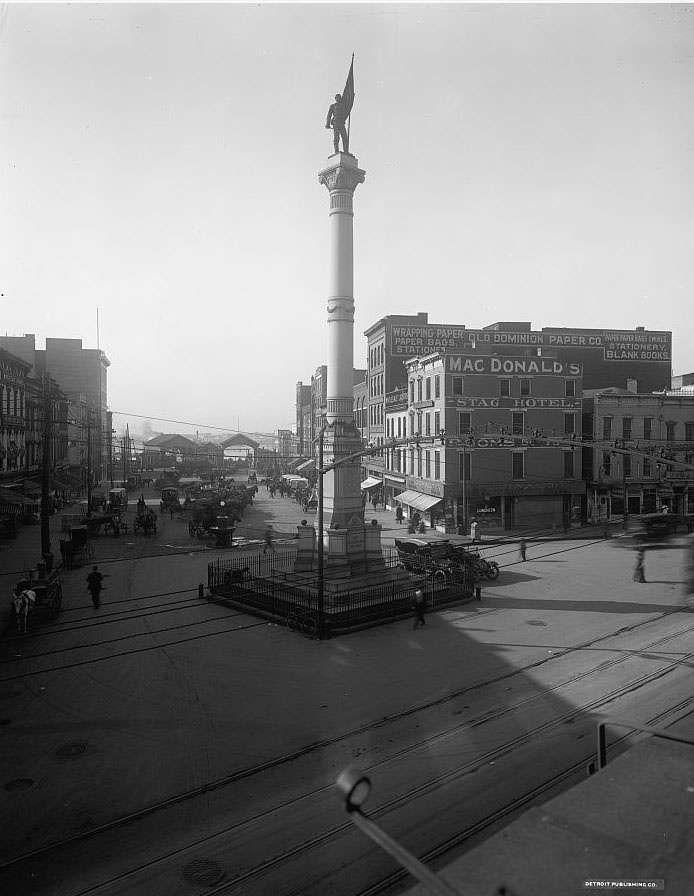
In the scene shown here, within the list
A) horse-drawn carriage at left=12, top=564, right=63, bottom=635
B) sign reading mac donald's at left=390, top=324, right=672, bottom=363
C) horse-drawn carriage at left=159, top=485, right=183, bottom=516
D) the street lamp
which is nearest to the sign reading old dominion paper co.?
sign reading mac donald's at left=390, top=324, right=672, bottom=363

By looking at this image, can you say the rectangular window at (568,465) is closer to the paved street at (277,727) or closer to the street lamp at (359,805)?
the paved street at (277,727)

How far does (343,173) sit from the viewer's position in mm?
27422

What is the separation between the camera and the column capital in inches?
1080

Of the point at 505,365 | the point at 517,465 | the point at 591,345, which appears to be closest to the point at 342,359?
the point at 505,365

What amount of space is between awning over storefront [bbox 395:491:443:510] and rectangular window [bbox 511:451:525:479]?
5.68 meters

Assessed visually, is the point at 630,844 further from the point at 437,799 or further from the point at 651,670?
the point at 651,670

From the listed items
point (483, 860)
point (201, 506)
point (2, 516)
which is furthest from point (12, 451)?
point (483, 860)

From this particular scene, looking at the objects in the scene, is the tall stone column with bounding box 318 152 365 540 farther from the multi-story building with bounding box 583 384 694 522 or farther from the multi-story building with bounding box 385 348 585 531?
the multi-story building with bounding box 583 384 694 522

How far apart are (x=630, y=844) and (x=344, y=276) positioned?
82.0 ft

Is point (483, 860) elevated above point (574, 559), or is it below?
above

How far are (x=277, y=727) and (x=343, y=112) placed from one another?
25770mm

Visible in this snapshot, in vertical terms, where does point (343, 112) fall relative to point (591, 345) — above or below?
above

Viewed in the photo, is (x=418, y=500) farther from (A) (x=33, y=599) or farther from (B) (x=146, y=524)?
(A) (x=33, y=599)

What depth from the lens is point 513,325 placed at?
6100 cm
